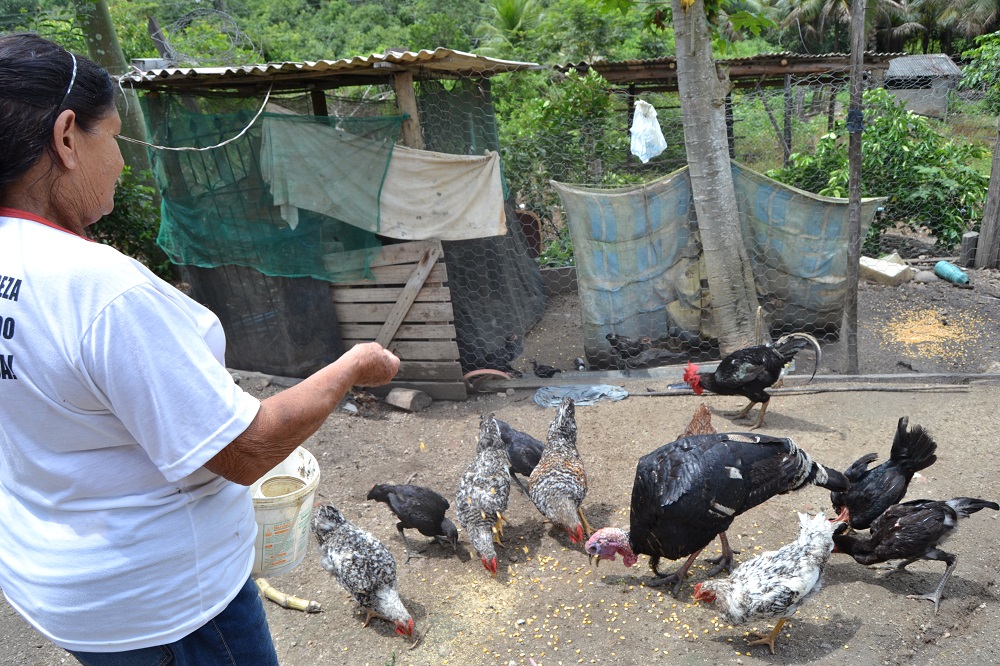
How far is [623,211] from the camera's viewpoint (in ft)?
20.7

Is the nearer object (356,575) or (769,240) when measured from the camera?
(356,575)

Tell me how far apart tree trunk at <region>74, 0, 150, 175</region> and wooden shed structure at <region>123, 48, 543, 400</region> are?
11.6ft

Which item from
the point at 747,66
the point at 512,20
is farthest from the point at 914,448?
the point at 512,20

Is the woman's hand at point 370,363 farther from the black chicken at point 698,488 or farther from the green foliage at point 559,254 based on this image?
the green foliage at point 559,254

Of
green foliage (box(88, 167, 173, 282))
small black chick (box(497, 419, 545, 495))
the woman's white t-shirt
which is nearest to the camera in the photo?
the woman's white t-shirt

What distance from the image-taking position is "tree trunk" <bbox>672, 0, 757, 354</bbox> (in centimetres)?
596

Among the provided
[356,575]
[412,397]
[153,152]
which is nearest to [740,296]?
[412,397]

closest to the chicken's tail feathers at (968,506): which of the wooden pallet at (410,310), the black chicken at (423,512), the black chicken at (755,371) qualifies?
the black chicken at (755,371)

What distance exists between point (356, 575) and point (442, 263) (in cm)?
314

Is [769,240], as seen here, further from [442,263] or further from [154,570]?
[154,570]

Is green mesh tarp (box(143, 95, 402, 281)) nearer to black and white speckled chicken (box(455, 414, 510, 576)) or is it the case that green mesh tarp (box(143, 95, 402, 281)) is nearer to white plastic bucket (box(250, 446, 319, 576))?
black and white speckled chicken (box(455, 414, 510, 576))

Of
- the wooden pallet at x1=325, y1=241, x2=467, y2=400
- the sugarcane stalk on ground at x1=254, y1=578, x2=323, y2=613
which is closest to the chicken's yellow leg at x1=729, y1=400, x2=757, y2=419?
the wooden pallet at x1=325, y1=241, x2=467, y2=400

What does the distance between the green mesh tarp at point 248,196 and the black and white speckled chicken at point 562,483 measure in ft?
8.52

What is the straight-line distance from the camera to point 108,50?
9.08 metres
